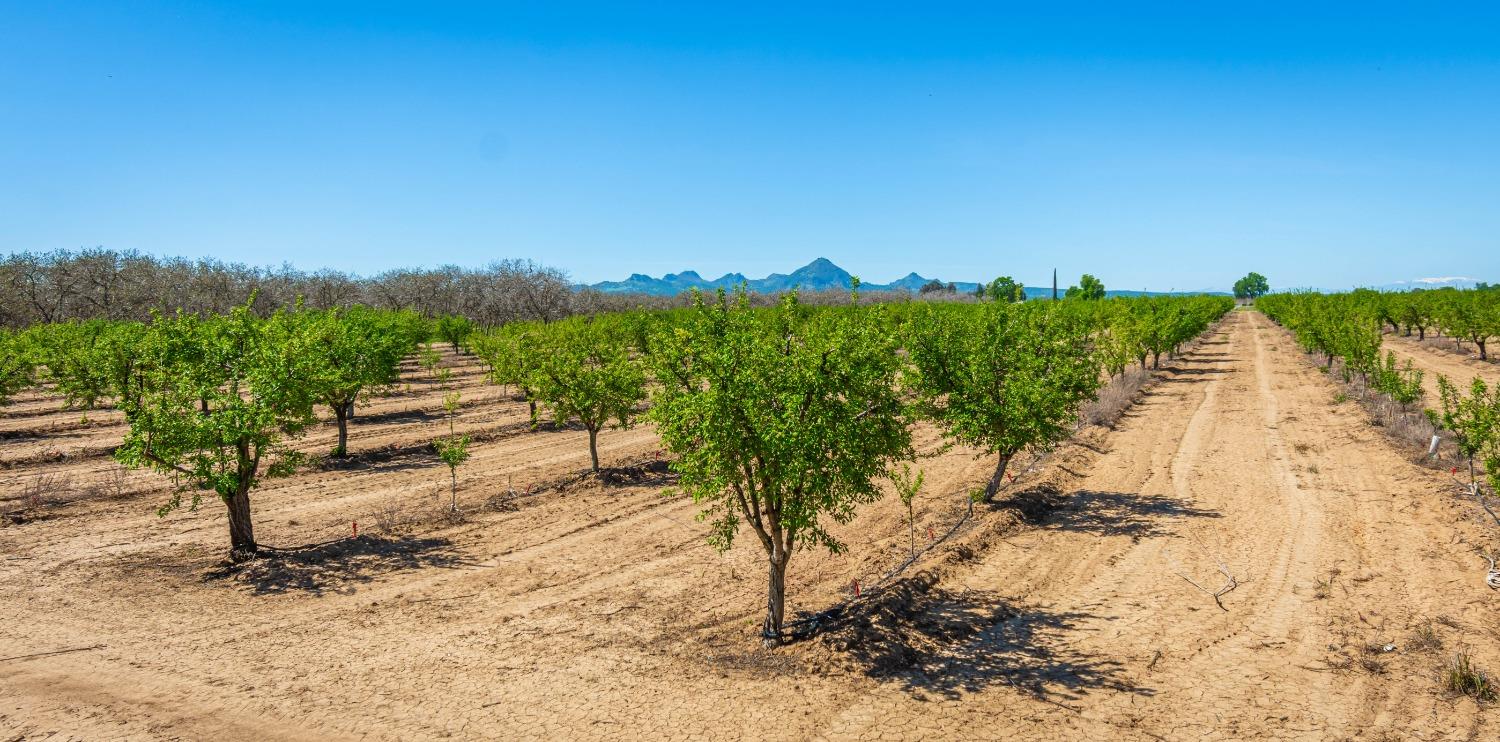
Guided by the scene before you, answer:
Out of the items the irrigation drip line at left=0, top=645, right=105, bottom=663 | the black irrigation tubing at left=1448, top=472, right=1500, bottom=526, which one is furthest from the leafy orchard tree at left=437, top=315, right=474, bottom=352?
the black irrigation tubing at left=1448, top=472, right=1500, bottom=526

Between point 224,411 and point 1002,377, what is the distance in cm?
1790

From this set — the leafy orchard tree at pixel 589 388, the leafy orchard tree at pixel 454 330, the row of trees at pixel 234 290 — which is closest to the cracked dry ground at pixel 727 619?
the leafy orchard tree at pixel 589 388

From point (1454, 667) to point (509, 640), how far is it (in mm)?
14463

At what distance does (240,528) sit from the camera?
16.1m

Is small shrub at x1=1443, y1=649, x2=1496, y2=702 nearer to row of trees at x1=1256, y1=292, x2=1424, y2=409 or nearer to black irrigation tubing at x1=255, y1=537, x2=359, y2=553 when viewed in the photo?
row of trees at x1=1256, y1=292, x2=1424, y2=409

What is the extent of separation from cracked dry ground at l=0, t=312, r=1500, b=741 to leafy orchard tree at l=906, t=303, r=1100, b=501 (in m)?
2.27

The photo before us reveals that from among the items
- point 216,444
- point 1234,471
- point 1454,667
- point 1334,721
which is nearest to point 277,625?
point 216,444

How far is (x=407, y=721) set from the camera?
10.1 m

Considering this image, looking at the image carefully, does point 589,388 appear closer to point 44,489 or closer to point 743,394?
point 743,394

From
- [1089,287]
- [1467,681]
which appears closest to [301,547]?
[1467,681]

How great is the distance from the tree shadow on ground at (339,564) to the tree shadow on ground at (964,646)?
9344 millimetres

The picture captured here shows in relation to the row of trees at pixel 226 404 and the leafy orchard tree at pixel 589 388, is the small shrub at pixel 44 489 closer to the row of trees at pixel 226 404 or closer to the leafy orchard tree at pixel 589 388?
the row of trees at pixel 226 404

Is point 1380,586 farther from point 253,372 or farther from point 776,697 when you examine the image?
point 253,372

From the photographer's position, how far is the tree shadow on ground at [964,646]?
10797 mm
